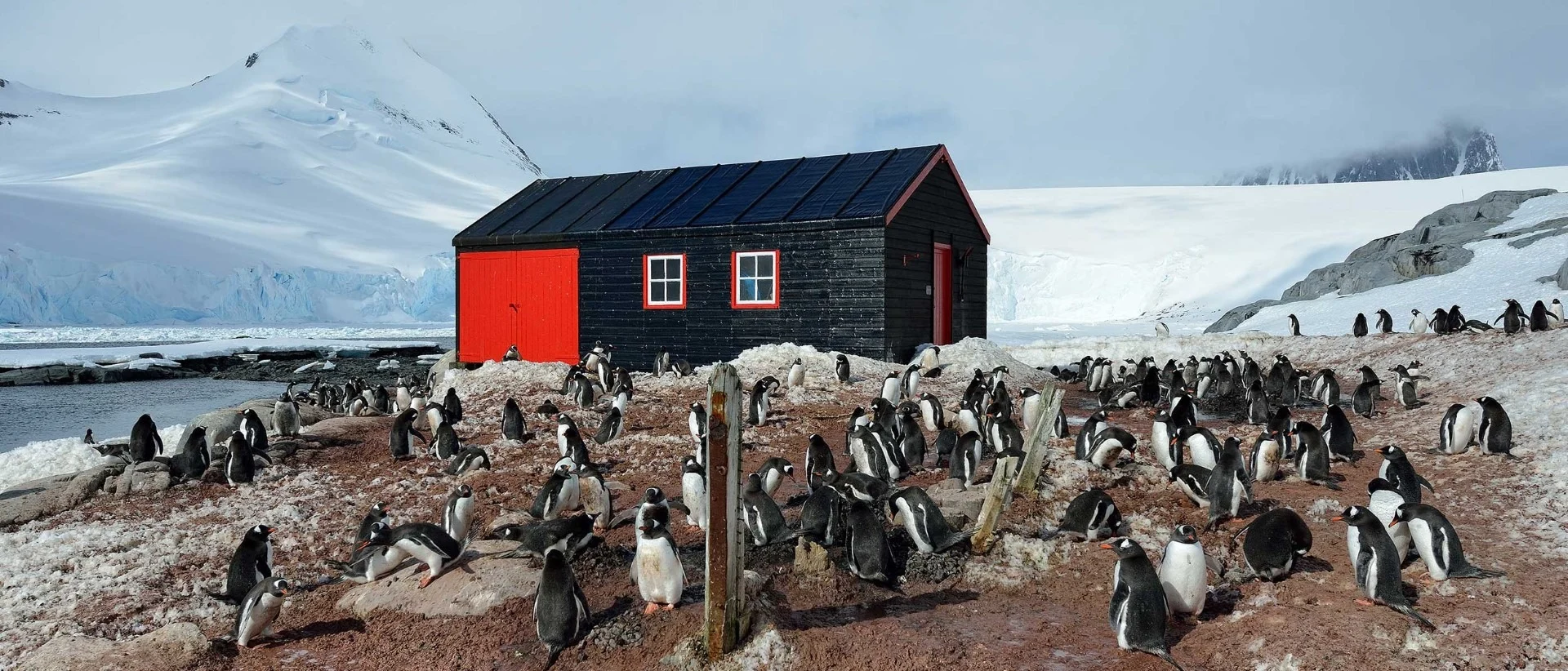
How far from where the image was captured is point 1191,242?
2623 inches

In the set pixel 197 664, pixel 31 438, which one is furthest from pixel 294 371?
pixel 197 664

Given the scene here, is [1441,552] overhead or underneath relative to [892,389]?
underneath

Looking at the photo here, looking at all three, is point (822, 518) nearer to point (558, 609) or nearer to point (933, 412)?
point (558, 609)

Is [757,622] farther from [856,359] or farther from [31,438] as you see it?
[31,438]

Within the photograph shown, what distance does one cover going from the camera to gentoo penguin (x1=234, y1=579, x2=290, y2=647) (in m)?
6.29

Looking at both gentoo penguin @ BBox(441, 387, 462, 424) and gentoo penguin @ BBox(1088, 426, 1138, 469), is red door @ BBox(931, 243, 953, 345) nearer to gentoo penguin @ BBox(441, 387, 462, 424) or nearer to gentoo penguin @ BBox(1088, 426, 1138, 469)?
gentoo penguin @ BBox(441, 387, 462, 424)

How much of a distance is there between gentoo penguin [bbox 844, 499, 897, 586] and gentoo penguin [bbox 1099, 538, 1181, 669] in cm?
160

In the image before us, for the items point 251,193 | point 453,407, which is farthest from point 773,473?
point 251,193

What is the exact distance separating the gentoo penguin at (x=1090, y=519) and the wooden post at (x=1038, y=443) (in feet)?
1.92

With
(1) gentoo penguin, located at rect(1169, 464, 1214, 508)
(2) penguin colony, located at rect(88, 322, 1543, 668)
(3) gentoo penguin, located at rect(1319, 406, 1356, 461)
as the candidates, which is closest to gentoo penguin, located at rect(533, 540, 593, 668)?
(2) penguin colony, located at rect(88, 322, 1543, 668)

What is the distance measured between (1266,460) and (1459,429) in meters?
2.44

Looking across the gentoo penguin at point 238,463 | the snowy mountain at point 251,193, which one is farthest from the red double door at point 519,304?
the snowy mountain at point 251,193

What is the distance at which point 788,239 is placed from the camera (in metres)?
19.5

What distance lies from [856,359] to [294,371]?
1104 inches
